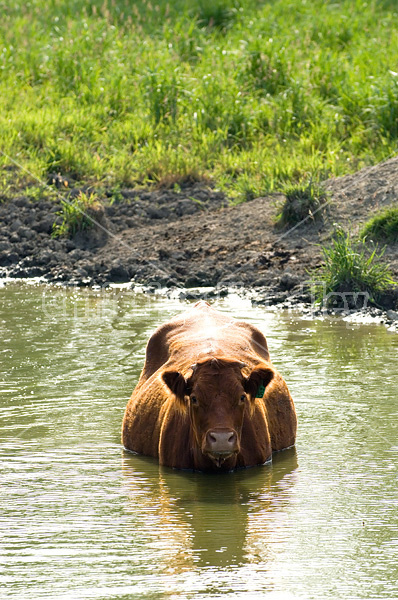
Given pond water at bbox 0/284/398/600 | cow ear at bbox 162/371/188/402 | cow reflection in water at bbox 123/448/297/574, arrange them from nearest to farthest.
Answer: pond water at bbox 0/284/398/600
cow reflection in water at bbox 123/448/297/574
cow ear at bbox 162/371/188/402

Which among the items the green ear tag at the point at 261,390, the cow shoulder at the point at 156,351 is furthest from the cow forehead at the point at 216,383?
the cow shoulder at the point at 156,351

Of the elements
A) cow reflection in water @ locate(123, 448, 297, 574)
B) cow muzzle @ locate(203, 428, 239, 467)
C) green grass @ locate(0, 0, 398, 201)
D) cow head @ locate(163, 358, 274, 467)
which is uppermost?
green grass @ locate(0, 0, 398, 201)

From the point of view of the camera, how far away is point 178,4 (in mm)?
27938

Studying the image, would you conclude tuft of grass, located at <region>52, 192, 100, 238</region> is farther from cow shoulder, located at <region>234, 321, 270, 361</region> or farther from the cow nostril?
the cow nostril

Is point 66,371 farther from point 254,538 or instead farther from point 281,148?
point 281,148

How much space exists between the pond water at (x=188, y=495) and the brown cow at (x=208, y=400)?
146 mm

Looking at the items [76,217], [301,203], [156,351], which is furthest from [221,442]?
[76,217]

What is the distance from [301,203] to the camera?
15891 mm

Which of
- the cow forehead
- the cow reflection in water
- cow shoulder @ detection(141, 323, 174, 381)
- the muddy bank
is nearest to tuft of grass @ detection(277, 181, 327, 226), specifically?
the muddy bank

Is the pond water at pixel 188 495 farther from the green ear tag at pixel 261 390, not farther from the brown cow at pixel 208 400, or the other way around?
the green ear tag at pixel 261 390

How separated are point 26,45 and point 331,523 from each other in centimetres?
2017

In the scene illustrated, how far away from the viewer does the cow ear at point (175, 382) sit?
24.0 ft

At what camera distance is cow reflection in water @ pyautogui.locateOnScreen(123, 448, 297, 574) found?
621cm

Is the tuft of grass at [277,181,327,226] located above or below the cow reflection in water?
above
